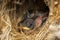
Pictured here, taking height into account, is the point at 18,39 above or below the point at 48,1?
below

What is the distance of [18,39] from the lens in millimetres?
2277

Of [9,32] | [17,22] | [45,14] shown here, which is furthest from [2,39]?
[45,14]

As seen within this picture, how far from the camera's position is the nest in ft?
7.36

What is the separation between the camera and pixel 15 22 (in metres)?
2.43

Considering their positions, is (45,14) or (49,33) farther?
(45,14)

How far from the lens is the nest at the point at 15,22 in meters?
2.24

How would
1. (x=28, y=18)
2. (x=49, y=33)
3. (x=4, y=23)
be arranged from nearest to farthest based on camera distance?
(x=49, y=33)
(x=4, y=23)
(x=28, y=18)

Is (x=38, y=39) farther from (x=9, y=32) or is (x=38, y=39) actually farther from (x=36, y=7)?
(x=36, y=7)

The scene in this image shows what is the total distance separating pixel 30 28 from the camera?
2414mm

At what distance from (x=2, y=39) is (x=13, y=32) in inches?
4.5

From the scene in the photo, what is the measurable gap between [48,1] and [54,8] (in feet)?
0.28

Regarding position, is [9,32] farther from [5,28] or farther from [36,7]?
[36,7]

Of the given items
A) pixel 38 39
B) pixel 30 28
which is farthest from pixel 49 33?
pixel 30 28

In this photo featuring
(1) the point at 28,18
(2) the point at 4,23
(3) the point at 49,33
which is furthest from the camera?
(1) the point at 28,18
